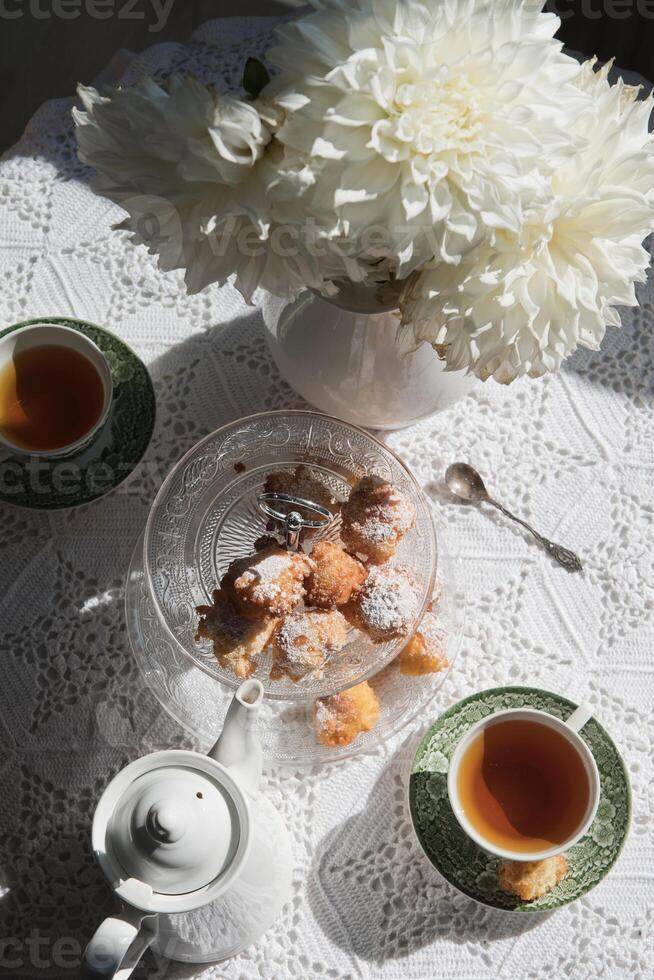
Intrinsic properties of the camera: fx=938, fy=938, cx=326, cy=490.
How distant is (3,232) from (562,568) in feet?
2.82

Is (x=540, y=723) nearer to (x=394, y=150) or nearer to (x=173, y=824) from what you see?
(x=173, y=824)

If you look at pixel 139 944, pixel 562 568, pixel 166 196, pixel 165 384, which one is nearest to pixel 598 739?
pixel 562 568

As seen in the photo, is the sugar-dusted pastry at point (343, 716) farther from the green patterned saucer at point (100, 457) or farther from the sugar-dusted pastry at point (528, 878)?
the green patterned saucer at point (100, 457)

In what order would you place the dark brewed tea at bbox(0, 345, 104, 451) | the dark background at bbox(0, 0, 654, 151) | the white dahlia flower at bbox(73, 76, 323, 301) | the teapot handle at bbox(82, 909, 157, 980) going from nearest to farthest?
the white dahlia flower at bbox(73, 76, 323, 301)
the teapot handle at bbox(82, 909, 157, 980)
the dark brewed tea at bbox(0, 345, 104, 451)
the dark background at bbox(0, 0, 654, 151)

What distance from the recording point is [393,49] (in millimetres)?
598

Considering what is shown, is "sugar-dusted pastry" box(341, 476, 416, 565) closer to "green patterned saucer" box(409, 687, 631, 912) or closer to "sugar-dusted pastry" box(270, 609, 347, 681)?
"sugar-dusted pastry" box(270, 609, 347, 681)

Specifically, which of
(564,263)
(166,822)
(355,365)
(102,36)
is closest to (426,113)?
(564,263)

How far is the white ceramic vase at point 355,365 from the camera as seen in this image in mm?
939

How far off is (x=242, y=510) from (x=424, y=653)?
0.28 meters

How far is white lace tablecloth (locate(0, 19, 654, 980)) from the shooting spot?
42.3 inches

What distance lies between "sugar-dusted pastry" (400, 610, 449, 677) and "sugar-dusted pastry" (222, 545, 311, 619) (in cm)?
15

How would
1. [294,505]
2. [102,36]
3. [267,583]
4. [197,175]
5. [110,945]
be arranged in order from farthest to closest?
[102,36]
[294,505]
[267,583]
[110,945]
[197,175]

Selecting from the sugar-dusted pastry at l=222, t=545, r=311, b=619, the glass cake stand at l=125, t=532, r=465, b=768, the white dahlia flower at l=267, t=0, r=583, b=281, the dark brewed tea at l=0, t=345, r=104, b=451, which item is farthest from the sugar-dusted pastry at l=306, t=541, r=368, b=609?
the white dahlia flower at l=267, t=0, r=583, b=281

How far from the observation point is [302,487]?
109cm
